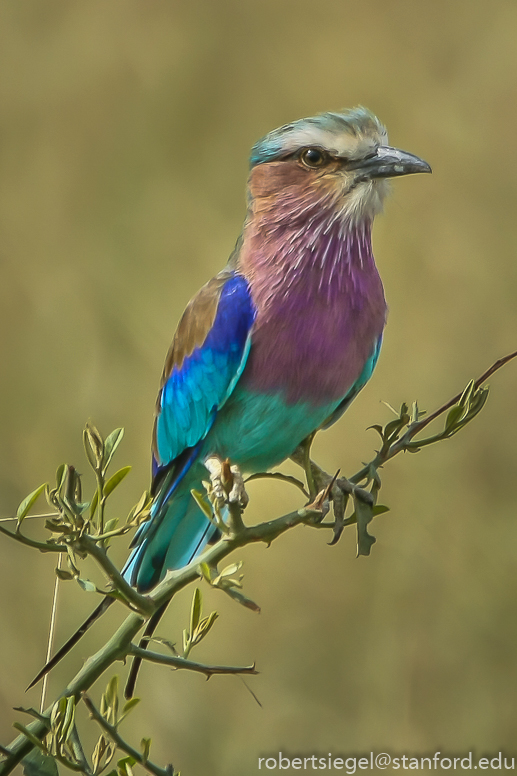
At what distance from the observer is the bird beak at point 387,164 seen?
1.53m

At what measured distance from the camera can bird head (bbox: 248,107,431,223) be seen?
1.59 m

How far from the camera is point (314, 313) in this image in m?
1.61

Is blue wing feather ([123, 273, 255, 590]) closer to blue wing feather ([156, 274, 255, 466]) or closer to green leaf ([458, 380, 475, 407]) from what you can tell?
blue wing feather ([156, 274, 255, 466])

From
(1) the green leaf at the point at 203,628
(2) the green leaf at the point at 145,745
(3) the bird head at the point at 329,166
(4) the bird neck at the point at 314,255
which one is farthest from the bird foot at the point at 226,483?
(3) the bird head at the point at 329,166

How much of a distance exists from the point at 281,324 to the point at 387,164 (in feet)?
1.08

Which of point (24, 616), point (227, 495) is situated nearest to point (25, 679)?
point (24, 616)

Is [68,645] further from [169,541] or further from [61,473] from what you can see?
[169,541]

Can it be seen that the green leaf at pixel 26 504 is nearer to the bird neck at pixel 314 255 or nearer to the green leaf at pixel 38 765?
the green leaf at pixel 38 765

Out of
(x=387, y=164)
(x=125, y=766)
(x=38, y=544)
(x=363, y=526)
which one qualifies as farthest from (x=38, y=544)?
(x=387, y=164)

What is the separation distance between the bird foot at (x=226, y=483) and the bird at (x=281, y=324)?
0.14 feet

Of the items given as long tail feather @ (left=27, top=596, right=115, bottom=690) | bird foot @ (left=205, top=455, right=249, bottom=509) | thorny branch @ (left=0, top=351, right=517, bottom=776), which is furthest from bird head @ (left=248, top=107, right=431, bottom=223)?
long tail feather @ (left=27, top=596, right=115, bottom=690)

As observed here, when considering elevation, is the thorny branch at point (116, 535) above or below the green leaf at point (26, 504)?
below

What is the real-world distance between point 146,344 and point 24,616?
28.0 inches

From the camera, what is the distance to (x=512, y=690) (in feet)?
6.70
